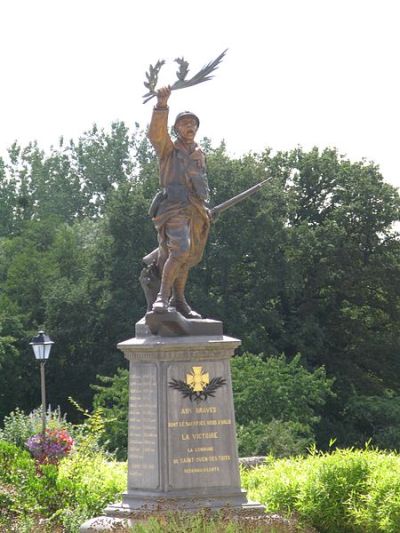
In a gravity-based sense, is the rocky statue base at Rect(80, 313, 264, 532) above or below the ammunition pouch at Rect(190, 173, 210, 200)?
below

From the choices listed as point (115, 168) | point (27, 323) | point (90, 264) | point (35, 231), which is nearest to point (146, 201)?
point (90, 264)

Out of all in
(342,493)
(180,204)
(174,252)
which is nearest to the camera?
(174,252)

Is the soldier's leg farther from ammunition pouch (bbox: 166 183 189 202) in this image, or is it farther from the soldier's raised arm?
the soldier's raised arm

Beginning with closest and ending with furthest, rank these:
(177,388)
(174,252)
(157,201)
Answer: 1. (177,388)
2. (174,252)
3. (157,201)

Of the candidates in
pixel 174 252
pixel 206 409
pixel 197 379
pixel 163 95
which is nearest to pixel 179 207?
pixel 174 252

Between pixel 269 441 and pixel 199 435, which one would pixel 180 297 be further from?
pixel 269 441

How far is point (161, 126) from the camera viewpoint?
15.3m

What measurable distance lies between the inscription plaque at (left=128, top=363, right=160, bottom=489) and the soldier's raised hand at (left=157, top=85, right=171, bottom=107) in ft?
9.45

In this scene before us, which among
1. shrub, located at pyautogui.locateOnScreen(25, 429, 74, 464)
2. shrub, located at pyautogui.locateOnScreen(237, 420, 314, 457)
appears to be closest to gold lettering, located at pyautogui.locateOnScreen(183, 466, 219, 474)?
shrub, located at pyautogui.locateOnScreen(25, 429, 74, 464)

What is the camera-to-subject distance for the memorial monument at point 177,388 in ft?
48.2

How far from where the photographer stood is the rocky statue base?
14.7m

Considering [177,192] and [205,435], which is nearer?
[205,435]

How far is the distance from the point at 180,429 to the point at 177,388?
0.45 metres

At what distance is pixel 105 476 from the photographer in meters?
17.9
